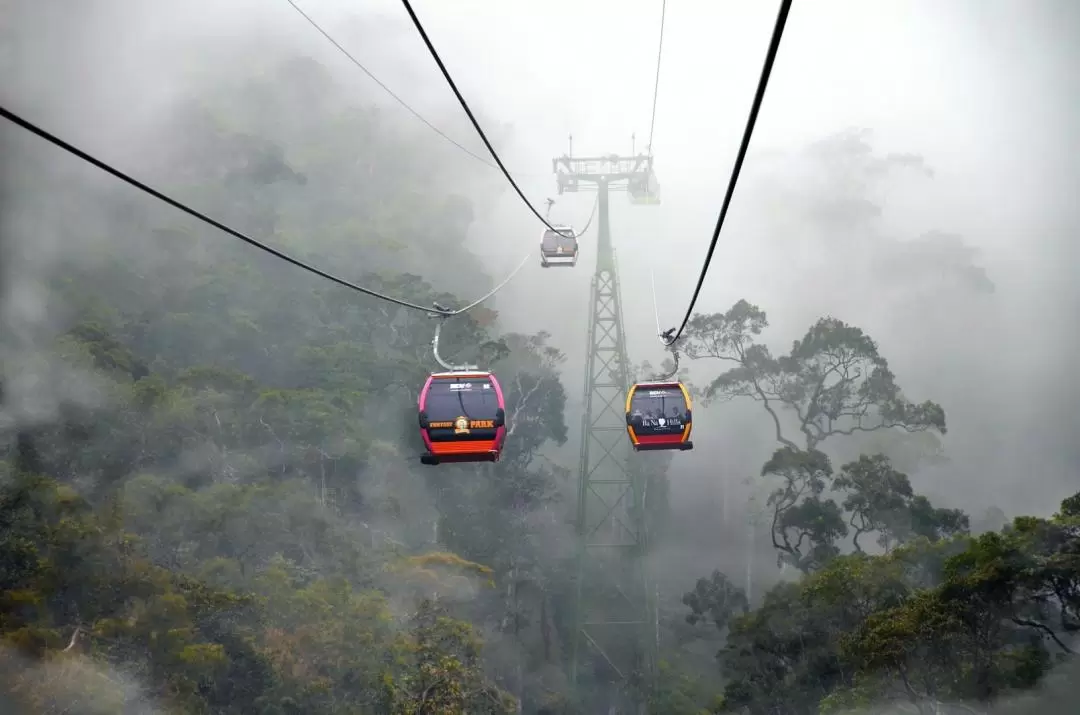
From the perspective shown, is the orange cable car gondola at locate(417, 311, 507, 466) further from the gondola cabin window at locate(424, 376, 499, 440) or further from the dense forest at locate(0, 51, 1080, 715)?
the dense forest at locate(0, 51, 1080, 715)

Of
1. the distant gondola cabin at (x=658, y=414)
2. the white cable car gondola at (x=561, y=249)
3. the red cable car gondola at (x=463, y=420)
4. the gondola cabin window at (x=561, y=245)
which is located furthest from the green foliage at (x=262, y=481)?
the red cable car gondola at (x=463, y=420)

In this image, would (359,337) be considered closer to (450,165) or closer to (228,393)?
(228,393)

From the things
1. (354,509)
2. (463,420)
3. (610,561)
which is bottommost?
(610,561)

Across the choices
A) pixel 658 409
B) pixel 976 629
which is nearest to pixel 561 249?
pixel 658 409

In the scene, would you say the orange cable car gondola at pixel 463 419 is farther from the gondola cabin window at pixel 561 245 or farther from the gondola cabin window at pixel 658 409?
the gondola cabin window at pixel 561 245

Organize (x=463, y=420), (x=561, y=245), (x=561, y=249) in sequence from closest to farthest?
(x=463, y=420) < (x=561, y=249) < (x=561, y=245)

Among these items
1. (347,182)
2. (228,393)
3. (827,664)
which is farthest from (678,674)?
(347,182)

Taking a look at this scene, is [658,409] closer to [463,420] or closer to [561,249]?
[463,420]
